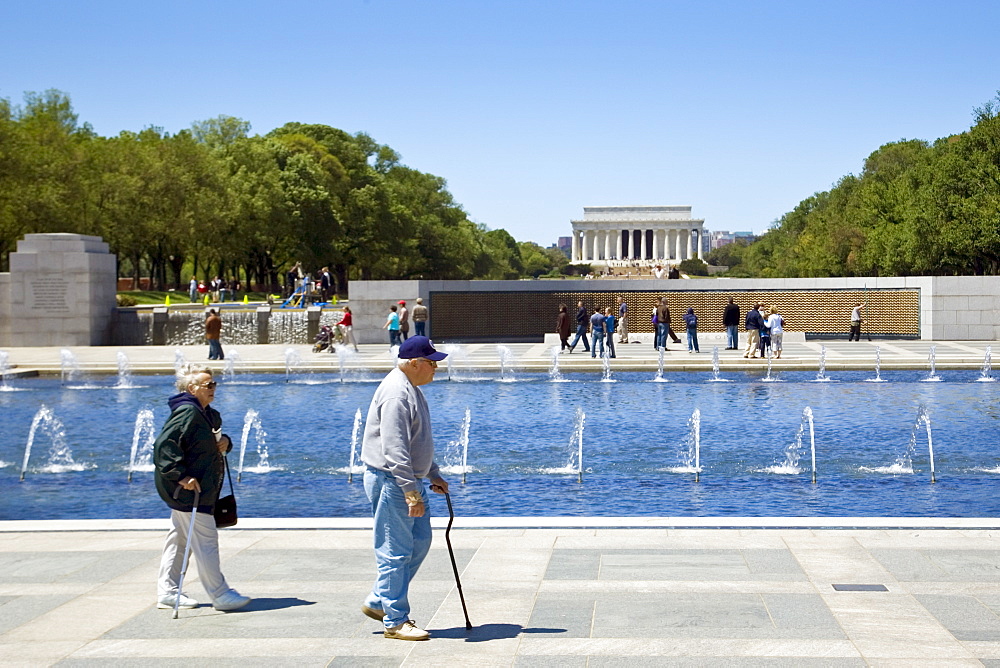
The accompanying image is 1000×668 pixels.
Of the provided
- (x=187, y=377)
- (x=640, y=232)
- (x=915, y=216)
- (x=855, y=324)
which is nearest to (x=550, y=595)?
(x=187, y=377)

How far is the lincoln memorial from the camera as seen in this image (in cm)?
15750

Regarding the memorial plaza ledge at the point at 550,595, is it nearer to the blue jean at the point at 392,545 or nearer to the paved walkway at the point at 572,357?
the blue jean at the point at 392,545

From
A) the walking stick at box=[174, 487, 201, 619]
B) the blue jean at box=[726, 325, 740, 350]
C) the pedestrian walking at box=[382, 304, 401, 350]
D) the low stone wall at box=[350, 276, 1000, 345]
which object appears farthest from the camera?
the low stone wall at box=[350, 276, 1000, 345]

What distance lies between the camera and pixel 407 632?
654 cm

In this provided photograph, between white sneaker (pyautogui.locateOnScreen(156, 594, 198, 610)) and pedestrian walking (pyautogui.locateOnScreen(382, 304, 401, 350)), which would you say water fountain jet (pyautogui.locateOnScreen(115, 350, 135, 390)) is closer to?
pedestrian walking (pyautogui.locateOnScreen(382, 304, 401, 350))

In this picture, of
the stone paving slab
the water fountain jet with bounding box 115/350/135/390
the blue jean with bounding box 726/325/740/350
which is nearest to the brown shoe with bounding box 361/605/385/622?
the stone paving slab

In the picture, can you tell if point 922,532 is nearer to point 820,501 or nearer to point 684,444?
point 820,501

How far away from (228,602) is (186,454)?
3.19 feet

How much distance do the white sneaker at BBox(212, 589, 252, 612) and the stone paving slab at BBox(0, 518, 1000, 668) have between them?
0.06 metres

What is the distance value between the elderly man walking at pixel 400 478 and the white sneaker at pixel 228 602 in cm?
102

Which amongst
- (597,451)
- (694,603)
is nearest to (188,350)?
(597,451)

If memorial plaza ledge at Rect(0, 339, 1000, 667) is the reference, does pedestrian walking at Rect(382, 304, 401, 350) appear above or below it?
above

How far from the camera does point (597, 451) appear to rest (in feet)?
51.5

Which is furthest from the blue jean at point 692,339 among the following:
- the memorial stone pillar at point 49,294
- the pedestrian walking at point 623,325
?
the memorial stone pillar at point 49,294
